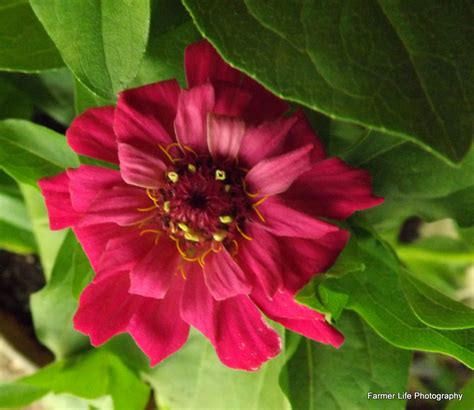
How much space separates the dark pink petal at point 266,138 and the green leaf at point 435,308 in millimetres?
112

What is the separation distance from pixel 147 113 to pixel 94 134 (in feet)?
0.11

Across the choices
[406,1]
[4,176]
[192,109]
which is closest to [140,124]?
[192,109]

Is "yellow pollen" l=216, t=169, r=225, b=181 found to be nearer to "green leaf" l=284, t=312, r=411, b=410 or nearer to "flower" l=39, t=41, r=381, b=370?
"flower" l=39, t=41, r=381, b=370

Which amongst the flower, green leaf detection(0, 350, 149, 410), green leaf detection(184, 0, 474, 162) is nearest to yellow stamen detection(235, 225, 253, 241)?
the flower

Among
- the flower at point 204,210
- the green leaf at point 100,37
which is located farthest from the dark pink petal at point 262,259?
the green leaf at point 100,37

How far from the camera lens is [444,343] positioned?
347 mm

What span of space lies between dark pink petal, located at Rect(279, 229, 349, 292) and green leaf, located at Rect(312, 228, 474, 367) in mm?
12

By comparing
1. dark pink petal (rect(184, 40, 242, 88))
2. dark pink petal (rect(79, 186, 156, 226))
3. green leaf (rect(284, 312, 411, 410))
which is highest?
dark pink petal (rect(184, 40, 242, 88))

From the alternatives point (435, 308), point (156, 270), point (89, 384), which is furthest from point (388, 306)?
point (89, 384)

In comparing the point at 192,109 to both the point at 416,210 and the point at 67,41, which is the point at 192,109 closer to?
the point at 67,41

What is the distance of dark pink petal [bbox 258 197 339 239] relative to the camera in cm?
31

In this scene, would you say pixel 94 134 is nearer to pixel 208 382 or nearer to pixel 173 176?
pixel 173 176

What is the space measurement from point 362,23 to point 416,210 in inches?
6.9

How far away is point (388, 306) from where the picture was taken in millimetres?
367
